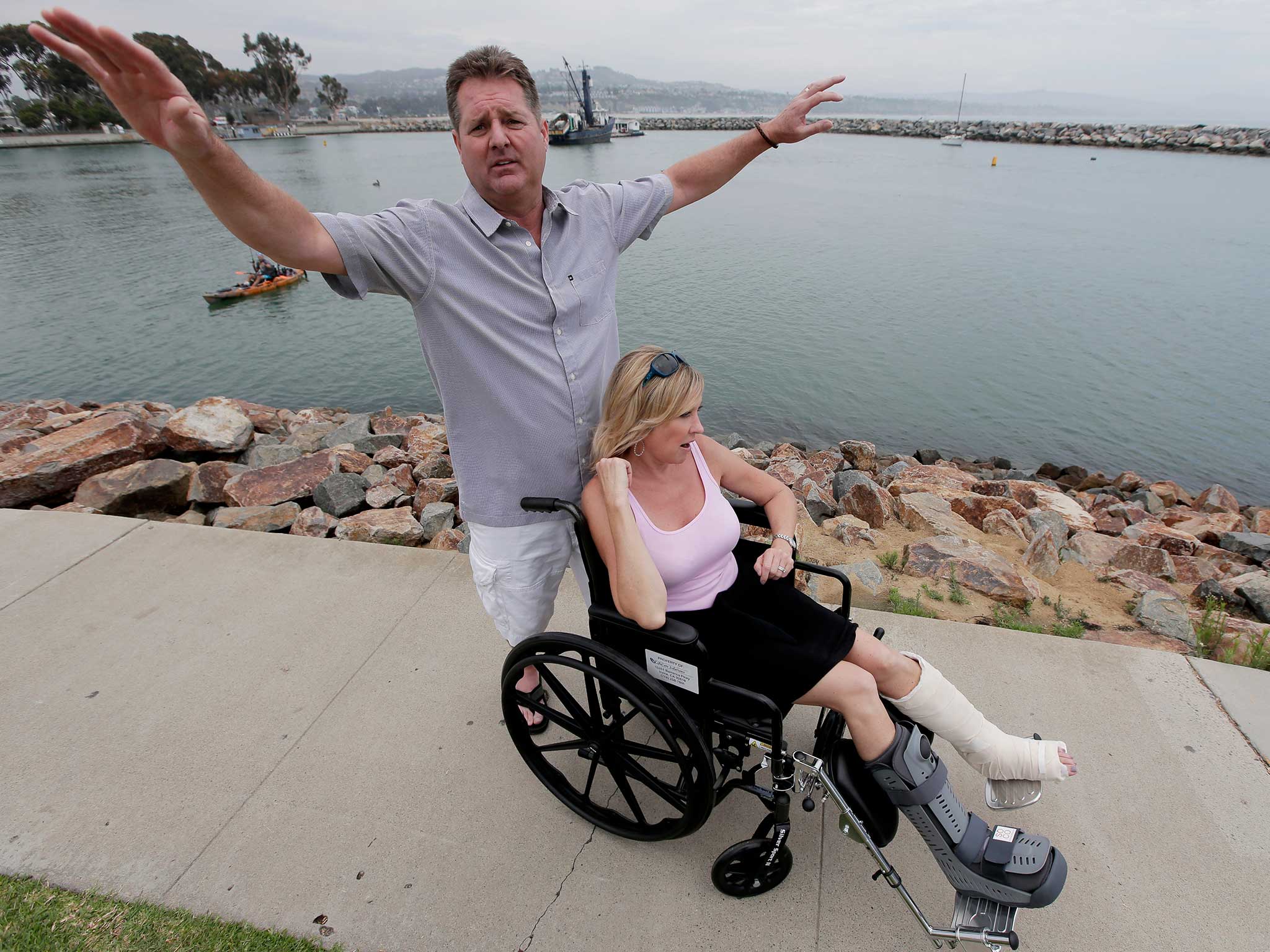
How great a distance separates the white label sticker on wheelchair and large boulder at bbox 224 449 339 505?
3585 mm

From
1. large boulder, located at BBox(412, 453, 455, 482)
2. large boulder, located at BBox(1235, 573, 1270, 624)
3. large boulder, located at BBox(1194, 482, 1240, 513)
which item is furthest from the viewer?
large boulder, located at BBox(1194, 482, 1240, 513)

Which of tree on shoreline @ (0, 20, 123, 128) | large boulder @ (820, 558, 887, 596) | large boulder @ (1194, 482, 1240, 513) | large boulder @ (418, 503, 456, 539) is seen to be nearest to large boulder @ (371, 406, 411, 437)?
large boulder @ (418, 503, 456, 539)

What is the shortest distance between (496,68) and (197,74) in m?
105

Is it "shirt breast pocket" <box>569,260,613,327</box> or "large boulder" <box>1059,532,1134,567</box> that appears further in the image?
"large boulder" <box>1059,532,1134,567</box>

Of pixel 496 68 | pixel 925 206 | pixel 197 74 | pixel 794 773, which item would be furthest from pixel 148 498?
pixel 197 74

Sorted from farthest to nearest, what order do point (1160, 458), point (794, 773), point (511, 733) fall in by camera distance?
1. point (1160, 458)
2. point (511, 733)
3. point (794, 773)

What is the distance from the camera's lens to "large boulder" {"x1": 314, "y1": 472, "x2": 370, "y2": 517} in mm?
4398

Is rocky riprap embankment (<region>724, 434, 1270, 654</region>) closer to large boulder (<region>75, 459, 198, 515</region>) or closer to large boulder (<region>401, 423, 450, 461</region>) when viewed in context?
large boulder (<region>401, 423, 450, 461</region>)

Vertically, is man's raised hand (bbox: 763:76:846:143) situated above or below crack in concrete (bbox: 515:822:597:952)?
above

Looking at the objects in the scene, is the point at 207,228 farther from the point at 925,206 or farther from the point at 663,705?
A: the point at 663,705

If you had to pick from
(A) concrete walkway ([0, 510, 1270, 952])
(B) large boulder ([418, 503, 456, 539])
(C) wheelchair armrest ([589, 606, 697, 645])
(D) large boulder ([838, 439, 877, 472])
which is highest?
(C) wheelchair armrest ([589, 606, 697, 645])

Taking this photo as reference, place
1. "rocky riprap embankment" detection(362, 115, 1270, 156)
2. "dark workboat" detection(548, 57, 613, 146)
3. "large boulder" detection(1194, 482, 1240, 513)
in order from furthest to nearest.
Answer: "dark workboat" detection(548, 57, 613, 146), "rocky riprap embankment" detection(362, 115, 1270, 156), "large boulder" detection(1194, 482, 1240, 513)

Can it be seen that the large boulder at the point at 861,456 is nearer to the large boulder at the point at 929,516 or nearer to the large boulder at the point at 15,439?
the large boulder at the point at 929,516

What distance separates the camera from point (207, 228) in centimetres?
2311
